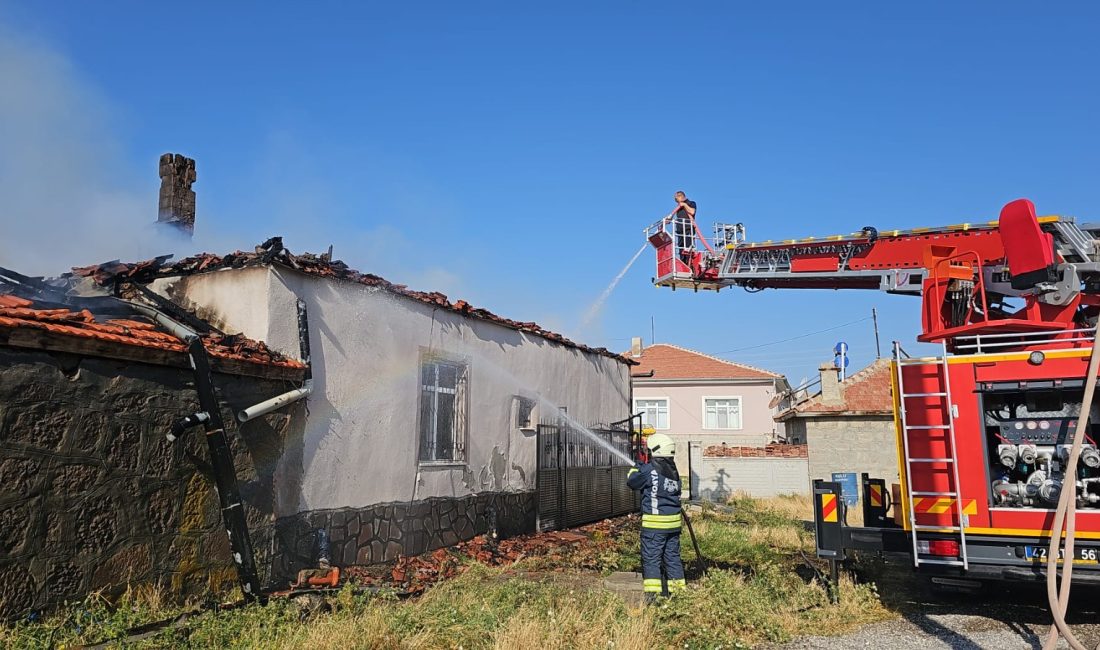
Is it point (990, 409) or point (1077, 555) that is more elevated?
point (990, 409)

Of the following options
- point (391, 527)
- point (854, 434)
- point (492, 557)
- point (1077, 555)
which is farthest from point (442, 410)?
point (854, 434)

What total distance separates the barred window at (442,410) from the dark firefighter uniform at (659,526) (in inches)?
157

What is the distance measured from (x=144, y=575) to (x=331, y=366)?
10.4 ft

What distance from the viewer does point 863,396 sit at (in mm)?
25516

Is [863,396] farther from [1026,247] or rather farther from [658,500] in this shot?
[658,500]

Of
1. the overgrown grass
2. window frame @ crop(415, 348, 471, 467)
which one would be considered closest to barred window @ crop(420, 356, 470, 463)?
window frame @ crop(415, 348, 471, 467)

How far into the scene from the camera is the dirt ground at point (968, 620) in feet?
21.0

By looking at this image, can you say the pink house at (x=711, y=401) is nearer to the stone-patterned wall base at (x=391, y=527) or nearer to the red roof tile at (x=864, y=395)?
the red roof tile at (x=864, y=395)

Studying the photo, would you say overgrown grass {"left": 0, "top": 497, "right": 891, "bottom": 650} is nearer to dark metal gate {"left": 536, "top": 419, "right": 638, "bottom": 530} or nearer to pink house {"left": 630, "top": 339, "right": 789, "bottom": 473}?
dark metal gate {"left": 536, "top": 419, "right": 638, "bottom": 530}

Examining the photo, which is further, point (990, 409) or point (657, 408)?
point (657, 408)

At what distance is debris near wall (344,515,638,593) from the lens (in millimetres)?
8922

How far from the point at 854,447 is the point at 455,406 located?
17.3 m

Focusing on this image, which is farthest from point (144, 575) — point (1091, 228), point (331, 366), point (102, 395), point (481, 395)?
point (1091, 228)

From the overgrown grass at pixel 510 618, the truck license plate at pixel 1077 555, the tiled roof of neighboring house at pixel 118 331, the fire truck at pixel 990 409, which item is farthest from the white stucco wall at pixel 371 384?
the truck license plate at pixel 1077 555
